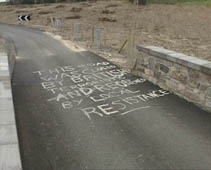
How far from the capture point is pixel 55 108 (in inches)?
281

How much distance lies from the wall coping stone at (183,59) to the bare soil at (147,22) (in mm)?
6085

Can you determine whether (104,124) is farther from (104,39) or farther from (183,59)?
(104,39)

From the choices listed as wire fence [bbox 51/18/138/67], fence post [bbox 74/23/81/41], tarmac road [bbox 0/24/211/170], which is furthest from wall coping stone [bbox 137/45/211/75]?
fence post [bbox 74/23/81/41]

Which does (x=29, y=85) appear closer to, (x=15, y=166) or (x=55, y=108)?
(x=55, y=108)

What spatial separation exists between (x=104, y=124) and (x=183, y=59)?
124 inches

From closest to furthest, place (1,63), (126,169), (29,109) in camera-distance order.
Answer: (126,169) → (29,109) → (1,63)

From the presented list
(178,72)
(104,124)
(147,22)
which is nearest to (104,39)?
(147,22)

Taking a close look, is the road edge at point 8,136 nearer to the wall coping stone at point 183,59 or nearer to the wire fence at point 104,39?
the wall coping stone at point 183,59

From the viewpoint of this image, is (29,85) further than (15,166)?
Yes

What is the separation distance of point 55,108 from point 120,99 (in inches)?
77.0

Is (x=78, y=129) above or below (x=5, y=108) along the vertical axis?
below

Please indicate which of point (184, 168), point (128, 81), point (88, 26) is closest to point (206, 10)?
point (88, 26)

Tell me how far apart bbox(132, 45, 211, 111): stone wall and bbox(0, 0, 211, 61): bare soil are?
19.3ft

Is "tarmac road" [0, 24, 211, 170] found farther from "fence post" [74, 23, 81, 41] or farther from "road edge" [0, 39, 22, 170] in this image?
"fence post" [74, 23, 81, 41]
